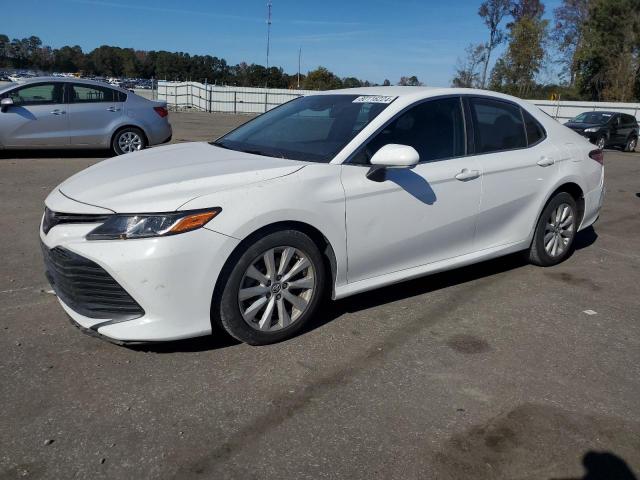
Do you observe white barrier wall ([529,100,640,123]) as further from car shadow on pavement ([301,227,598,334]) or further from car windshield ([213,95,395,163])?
car windshield ([213,95,395,163])

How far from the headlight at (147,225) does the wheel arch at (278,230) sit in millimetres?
283

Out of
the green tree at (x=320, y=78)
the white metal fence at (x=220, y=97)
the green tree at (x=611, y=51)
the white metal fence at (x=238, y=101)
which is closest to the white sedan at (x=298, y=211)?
the white metal fence at (x=238, y=101)

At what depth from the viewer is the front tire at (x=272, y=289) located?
131 inches

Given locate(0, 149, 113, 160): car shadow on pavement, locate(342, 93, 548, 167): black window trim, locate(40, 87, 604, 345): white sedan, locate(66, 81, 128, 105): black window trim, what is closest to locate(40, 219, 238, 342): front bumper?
locate(40, 87, 604, 345): white sedan

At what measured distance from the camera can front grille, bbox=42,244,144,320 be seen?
3141 mm

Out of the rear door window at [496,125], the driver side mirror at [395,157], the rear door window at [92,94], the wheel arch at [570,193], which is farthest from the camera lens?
the rear door window at [92,94]

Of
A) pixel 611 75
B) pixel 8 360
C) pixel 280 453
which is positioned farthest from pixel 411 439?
pixel 611 75

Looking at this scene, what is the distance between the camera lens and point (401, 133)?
411cm

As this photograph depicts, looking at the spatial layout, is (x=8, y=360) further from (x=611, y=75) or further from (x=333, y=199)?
(x=611, y=75)

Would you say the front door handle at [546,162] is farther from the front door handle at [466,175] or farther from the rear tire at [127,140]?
the rear tire at [127,140]

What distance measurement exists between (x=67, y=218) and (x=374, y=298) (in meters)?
2.27

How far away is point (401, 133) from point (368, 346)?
1515mm

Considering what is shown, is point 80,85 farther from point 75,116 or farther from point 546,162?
point 546,162

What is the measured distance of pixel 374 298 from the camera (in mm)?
4484
